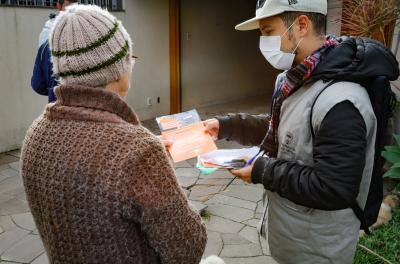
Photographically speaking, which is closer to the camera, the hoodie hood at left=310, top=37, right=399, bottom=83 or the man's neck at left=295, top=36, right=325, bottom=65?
the hoodie hood at left=310, top=37, right=399, bottom=83

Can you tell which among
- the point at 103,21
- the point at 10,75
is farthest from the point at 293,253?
the point at 10,75

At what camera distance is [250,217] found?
Answer: 13.3ft

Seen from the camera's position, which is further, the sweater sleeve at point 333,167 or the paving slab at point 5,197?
the paving slab at point 5,197

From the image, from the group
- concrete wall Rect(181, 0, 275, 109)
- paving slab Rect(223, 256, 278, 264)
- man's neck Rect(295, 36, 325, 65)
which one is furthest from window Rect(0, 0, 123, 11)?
man's neck Rect(295, 36, 325, 65)

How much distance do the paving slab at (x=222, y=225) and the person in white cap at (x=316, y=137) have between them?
1.88m

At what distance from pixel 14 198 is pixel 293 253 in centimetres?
372

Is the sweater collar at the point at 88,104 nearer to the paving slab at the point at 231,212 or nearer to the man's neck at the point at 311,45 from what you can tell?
the man's neck at the point at 311,45

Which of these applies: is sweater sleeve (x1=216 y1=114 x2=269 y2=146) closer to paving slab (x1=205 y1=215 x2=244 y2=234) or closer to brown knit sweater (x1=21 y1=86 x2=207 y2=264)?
brown knit sweater (x1=21 y1=86 x2=207 y2=264)

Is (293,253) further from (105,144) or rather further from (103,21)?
(103,21)

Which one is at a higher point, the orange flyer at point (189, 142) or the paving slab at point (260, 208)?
the orange flyer at point (189, 142)

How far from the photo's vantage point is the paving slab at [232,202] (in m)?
4.33

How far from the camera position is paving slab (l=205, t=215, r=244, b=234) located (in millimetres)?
3773

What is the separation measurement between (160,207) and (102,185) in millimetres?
193

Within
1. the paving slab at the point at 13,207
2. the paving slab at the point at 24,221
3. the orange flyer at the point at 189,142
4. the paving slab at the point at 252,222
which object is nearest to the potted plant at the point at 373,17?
the paving slab at the point at 252,222
